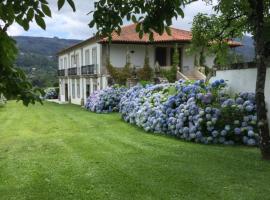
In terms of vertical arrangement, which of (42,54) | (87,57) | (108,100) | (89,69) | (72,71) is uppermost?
(42,54)

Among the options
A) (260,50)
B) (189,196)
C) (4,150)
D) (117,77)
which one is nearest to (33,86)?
(189,196)

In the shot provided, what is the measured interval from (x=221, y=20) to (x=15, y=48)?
25.8 feet

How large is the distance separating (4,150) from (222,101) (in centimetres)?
575

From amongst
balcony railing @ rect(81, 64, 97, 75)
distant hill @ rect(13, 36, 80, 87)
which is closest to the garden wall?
balcony railing @ rect(81, 64, 97, 75)

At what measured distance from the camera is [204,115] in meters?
12.4

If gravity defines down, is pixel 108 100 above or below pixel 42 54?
below

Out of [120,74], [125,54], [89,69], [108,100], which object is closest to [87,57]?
[89,69]

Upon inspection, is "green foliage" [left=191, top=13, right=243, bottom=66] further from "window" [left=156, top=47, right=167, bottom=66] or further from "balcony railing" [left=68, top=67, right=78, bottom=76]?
"balcony railing" [left=68, top=67, right=78, bottom=76]

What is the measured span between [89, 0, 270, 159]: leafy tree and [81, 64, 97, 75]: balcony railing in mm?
26568

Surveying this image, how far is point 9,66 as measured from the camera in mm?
4156

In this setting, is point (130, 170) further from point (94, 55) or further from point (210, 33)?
point (94, 55)

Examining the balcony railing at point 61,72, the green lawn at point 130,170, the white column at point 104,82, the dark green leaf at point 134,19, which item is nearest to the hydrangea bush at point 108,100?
the white column at point 104,82

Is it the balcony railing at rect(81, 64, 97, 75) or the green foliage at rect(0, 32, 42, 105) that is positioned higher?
the green foliage at rect(0, 32, 42, 105)

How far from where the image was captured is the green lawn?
6977 millimetres
